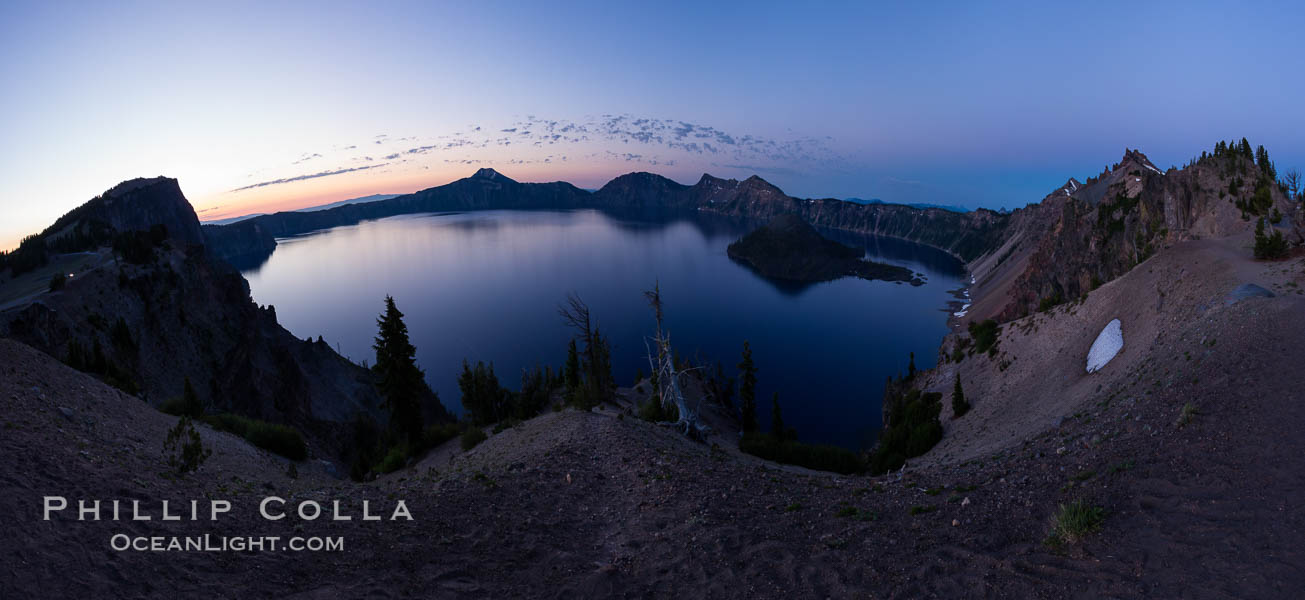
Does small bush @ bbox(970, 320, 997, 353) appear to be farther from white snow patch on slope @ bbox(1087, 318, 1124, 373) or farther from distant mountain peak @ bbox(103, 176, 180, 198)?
distant mountain peak @ bbox(103, 176, 180, 198)

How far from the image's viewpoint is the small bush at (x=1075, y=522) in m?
8.68

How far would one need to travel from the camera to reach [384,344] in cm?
3028

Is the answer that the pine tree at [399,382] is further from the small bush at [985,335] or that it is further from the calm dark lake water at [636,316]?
the small bush at [985,335]

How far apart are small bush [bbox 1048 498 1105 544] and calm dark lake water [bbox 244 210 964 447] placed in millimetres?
53416

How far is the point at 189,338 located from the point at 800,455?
49448mm

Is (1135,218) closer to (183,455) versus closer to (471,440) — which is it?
(471,440)

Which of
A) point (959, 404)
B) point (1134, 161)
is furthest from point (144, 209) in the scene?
point (1134, 161)

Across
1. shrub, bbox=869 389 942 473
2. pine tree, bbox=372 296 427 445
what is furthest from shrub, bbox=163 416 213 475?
shrub, bbox=869 389 942 473

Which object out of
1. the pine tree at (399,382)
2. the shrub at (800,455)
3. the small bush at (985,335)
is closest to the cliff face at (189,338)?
the pine tree at (399,382)

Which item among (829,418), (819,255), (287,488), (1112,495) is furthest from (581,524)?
(819,255)

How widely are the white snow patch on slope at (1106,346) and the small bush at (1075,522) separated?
21.2 metres

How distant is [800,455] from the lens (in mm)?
28797

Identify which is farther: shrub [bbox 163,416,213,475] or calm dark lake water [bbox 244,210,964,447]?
calm dark lake water [bbox 244,210,964,447]

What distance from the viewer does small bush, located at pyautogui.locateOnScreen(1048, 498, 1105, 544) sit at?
8680 millimetres
